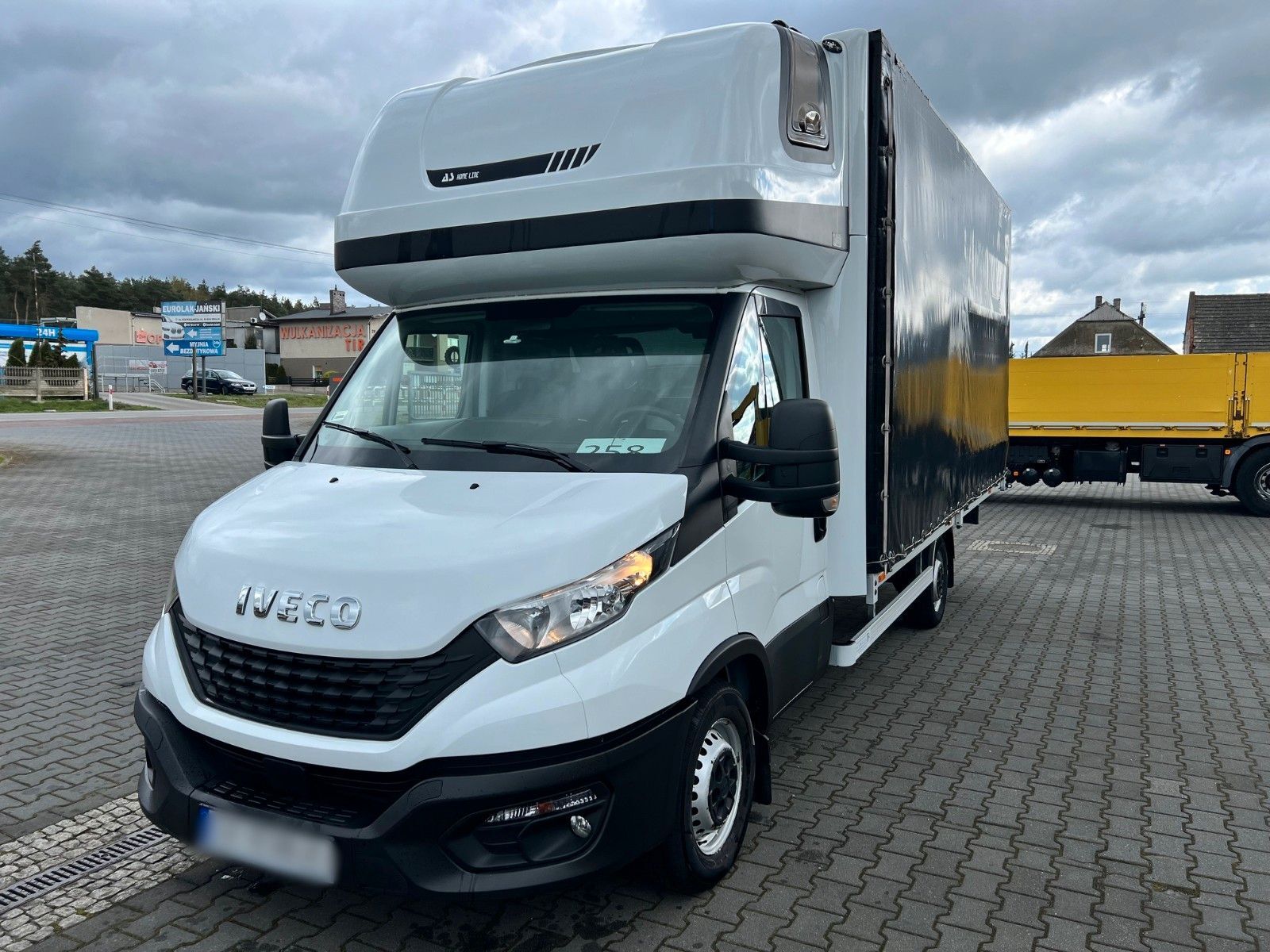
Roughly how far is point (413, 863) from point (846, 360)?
2912 mm

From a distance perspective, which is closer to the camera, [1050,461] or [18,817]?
[18,817]

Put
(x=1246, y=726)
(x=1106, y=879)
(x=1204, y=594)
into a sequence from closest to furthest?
(x=1106, y=879)
(x=1246, y=726)
(x=1204, y=594)

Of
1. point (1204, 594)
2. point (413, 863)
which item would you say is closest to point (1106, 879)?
point (413, 863)

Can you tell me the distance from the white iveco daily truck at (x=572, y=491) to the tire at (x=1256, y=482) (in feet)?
38.6

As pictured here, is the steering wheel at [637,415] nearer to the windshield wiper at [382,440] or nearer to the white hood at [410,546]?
the white hood at [410,546]

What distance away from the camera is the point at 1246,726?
17.5 feet

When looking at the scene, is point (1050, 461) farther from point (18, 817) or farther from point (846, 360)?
point (18, 817)

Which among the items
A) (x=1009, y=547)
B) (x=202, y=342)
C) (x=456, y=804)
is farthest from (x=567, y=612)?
(x=202, y=342)

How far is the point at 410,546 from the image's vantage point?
2.87m

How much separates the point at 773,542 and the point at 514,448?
1140mm

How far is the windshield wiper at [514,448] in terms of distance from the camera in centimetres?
335

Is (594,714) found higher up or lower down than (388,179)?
lower down

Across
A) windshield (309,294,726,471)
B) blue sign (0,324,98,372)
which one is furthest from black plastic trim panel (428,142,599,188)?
blue sign (0,324,98,372)

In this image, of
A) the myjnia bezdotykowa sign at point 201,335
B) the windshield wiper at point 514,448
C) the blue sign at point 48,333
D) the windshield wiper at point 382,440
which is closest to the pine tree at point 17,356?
the blue sign at point 48,333
